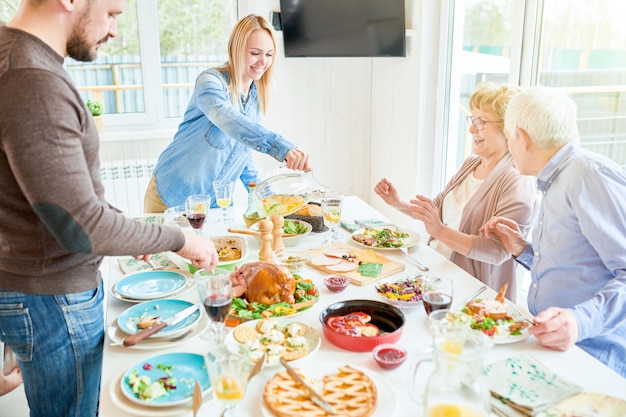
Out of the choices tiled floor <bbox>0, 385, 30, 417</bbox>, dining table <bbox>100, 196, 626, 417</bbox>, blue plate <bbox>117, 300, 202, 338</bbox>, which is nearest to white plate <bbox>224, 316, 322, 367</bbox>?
dining table <bbox>100, 196, 626, 417</bbox>

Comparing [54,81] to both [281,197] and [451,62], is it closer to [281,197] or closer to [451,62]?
[281,197]

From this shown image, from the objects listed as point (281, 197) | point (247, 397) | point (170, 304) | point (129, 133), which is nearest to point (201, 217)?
point (281, 197)

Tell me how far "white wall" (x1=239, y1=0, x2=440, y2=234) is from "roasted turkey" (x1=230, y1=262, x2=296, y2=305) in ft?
7.79

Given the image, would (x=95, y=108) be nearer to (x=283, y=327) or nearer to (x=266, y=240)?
(x=266, y=240)

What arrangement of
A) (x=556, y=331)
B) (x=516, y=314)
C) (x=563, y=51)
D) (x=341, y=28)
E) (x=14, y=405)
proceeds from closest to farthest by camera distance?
1. (x=556, y=331)
2. (x=516, y=314)
3. (x=14, y=405)
4. (x=563, y=51)
5. (x=341, y=28)

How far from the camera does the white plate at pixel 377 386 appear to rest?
1024 mm

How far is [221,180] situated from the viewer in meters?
2.54

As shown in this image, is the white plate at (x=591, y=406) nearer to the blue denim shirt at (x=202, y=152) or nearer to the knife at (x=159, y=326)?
the knife at (x=159, y=326)

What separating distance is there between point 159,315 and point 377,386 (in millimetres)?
633

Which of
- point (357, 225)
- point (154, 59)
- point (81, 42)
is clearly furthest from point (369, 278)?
point (154, 59)

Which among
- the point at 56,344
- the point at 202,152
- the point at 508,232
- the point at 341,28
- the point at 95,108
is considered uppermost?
the point at 341,28

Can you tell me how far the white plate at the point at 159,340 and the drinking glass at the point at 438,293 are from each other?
1.80 ft

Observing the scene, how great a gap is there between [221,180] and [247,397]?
5.16ft

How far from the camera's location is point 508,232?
1793 millimetres
